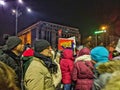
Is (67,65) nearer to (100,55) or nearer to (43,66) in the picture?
(100,55)

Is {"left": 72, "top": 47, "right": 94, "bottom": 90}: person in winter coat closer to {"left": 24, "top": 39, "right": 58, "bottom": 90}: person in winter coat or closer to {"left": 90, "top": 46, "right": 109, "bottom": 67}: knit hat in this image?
{"left": 90, "top": 46, "right": 109, "bottom": 67}: knit hat

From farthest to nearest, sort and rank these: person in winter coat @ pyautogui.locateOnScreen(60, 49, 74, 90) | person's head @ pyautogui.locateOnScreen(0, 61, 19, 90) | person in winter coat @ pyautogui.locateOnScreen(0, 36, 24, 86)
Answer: person in winter coat @ pyautogui.locateOnScreen(60, 49, 74, 90), person in winter coat @ pyautogui.locateOnScreen(0, 36, 24, 86), person's head @ pyautogui.locateOnScreen(0, 61, 19, 90)

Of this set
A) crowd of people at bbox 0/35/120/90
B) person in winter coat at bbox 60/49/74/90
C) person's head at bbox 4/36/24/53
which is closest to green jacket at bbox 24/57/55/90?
crowd of people at bbox 0/35/120/90

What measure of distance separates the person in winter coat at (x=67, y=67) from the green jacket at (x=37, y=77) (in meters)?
4.71

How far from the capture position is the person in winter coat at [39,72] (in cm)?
534

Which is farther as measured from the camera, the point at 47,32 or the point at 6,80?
the point at 47,32

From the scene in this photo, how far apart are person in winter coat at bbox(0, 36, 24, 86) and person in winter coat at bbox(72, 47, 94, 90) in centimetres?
185

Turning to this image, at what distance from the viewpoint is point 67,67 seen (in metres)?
10.5

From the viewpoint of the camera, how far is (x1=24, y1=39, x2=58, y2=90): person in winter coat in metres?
5.34

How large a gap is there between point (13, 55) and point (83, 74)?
214 centimetres

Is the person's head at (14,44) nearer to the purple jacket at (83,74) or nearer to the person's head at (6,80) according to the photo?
the purple jacket at (83,74)

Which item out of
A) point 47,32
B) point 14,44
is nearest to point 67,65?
point 14,44

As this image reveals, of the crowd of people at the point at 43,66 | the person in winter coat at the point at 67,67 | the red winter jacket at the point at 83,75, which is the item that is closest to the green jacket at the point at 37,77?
the crowd of people at the point at 43,66

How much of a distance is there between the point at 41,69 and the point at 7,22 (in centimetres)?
3733
